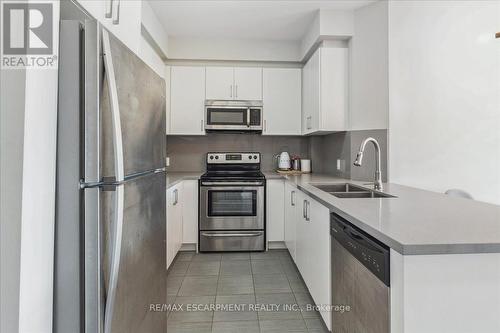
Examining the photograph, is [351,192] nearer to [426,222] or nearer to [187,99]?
[426,222]

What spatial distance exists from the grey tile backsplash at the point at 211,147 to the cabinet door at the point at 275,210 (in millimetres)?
593

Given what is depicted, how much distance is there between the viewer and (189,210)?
2.97 metres

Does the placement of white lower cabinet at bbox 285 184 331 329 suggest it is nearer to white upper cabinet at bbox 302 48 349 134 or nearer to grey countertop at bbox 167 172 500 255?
grey countertop at bbox 167 172 500 255

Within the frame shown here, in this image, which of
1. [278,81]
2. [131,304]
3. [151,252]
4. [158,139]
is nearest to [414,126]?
[278,81]

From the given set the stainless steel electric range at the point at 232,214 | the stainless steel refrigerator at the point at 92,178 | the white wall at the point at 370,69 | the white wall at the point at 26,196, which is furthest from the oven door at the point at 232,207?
the white wall at the point at 26,196

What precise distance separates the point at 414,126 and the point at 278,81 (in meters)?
1.61

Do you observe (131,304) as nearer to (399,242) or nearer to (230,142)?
(399,242)

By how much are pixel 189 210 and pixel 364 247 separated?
221 centimetres

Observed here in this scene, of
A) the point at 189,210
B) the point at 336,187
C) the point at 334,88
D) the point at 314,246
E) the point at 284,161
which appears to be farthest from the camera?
the point at 284,161

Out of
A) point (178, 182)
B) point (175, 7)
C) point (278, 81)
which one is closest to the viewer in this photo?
point (175, 7)

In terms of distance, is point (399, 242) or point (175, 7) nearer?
point (399, 242)

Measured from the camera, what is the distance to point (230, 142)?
11.7 ft

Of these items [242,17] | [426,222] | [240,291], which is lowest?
[240,291]
